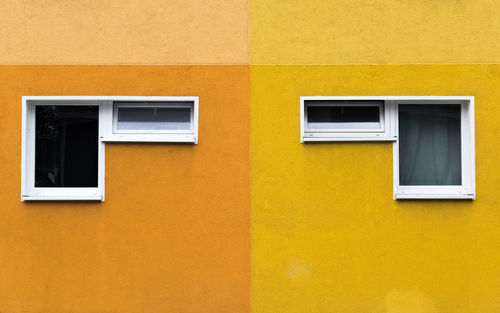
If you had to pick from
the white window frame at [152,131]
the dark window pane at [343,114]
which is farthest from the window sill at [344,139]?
the white window frame at [152,131]

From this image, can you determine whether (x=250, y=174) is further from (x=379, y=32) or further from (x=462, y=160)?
(x=462, y=160)

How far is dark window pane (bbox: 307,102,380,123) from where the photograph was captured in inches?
312

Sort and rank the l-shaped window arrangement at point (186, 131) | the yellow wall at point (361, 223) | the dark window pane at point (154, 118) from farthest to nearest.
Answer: the dark window pane at point (154, 118) < the l-shaped window arrangement at point (186, 131) < the yellow wall at point (361, 223)

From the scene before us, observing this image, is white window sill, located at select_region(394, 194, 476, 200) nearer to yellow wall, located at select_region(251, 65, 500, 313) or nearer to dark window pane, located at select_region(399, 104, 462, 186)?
yellow wall, located at select_region(251, 65, 500, 313)

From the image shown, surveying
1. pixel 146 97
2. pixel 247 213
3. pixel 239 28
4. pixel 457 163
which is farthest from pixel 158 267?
pixel 457 163

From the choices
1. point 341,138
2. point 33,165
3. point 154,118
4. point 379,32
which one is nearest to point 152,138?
point 154,118

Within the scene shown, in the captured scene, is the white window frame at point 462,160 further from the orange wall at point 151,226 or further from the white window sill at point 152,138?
the white window sill at point 152,138

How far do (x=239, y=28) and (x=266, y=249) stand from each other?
2263 mm

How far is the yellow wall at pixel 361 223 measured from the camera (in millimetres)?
7719

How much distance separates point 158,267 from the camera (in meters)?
7.77

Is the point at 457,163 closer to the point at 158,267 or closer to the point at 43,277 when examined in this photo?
the point at 158,267

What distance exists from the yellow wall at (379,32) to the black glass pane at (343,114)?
49 centimetres

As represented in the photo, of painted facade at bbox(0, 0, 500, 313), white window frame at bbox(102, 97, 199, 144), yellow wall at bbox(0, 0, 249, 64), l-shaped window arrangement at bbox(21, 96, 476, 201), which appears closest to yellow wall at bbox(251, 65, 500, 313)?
painted facade at bbox(0, 0, 500, 313)

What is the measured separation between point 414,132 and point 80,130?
11.3 ft
